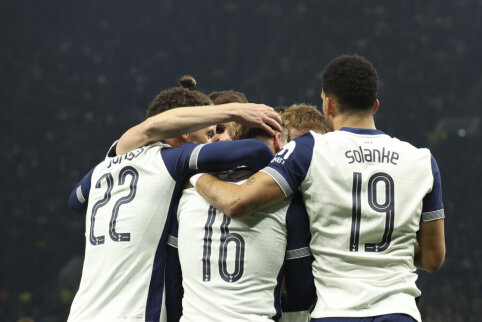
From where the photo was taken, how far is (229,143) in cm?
165

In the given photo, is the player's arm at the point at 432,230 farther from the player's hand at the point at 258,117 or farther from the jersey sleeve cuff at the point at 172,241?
the jersey sleeve cuff at the point at 172,241

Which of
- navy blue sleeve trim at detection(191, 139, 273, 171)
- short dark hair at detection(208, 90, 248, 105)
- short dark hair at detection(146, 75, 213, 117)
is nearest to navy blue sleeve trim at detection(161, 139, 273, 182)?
navy blue sleeve trim at detection(191, 139, 273, 171)

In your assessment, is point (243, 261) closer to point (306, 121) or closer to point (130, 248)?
point (130, 248)

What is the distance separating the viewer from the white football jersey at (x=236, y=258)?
1.56 m

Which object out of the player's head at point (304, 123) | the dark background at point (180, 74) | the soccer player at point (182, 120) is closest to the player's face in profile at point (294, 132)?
the player's head at point (304, 123)

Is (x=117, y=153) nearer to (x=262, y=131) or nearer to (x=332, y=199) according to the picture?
(x=262, y=131)

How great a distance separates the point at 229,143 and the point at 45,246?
5831 millimetres

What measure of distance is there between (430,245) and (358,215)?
0.31m

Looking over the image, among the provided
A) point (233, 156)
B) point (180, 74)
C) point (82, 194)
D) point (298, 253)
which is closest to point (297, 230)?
point (298, 253)

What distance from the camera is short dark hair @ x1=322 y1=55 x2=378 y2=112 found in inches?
66.9

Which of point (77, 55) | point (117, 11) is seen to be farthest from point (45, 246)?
point (117, 11)

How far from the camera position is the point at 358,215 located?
5.17ft

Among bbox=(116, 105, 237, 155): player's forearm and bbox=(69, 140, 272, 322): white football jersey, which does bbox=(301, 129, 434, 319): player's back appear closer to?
bbox=(69, 140, 272, 322): white football jersey

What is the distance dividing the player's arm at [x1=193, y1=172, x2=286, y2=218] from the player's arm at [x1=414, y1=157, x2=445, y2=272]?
17.2 inches
